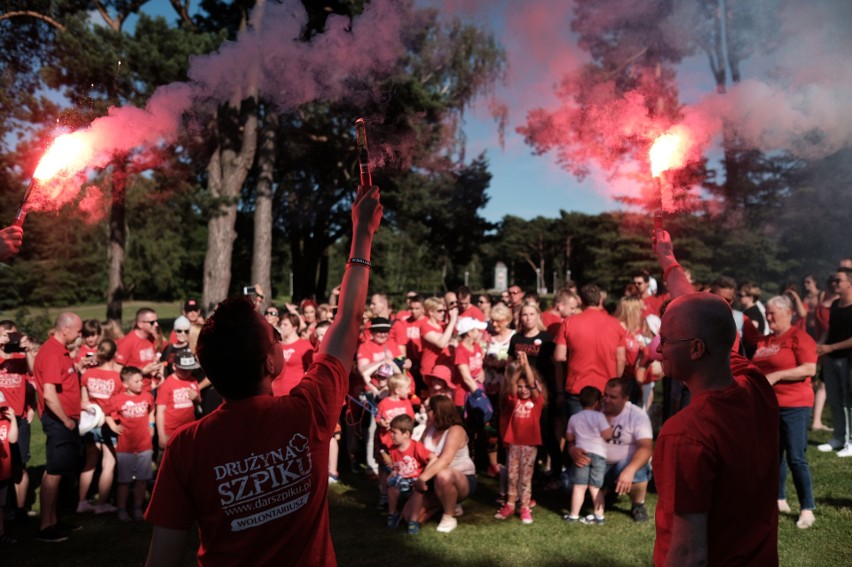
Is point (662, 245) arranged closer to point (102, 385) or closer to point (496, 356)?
point (496, 356)

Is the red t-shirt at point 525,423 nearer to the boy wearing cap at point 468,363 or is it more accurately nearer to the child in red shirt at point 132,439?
the boy wearing cap at point 468,363

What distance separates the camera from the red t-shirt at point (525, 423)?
6508mm

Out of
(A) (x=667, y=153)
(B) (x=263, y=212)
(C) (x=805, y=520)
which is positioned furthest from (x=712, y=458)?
(B) (x=263, y=212)

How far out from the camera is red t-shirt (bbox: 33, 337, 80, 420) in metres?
6.10

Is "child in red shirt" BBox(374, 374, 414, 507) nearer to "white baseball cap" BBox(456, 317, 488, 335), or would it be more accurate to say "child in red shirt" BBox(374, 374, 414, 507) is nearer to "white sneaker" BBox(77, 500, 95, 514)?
"white baseball cap" BBox(456, 317, 488, 335)

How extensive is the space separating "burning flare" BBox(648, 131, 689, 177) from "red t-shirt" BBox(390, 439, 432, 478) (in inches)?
159

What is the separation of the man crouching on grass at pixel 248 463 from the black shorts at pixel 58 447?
5290 millimetres

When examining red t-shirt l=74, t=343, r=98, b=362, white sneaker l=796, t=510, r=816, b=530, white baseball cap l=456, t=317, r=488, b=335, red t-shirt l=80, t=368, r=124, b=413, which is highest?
white baseball cap l=456, t=317, r=488, b=335

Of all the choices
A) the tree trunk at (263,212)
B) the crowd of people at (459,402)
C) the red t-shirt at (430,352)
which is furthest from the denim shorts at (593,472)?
the tree trunk at (263,212)

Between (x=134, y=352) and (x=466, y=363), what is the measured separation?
180 inches

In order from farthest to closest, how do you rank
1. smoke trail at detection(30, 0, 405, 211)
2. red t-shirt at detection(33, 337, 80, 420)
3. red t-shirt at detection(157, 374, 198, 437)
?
red t-shirt at detection(157, 374, 198, 437)
red t-shirt at detection(33, 337, 80, 420)
smoke trail at detection(30, 0, 405, 211)

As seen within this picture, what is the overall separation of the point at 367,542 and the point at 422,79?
44.7ft

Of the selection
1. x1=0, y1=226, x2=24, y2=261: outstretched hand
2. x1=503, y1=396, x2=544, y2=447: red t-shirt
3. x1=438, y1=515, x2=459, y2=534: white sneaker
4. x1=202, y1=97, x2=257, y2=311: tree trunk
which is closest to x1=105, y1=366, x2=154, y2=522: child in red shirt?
x1=438, y1=515, x2=459, y2=534: white sneaker

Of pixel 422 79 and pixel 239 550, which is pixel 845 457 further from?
pixel 422 79
